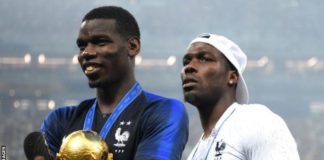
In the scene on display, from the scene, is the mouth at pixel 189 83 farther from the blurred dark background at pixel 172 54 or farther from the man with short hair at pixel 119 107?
the blurred dark background at pixel 172 54

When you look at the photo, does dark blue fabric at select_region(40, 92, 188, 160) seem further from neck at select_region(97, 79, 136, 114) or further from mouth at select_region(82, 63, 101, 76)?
mouth at select_region(82, 63, 101, 76)

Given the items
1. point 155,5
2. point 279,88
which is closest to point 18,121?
point 155,5

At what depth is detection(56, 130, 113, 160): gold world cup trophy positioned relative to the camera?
6.11 ft

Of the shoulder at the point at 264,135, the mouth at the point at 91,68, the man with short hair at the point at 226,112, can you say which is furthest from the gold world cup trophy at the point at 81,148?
the shoulder at the point at 264,135

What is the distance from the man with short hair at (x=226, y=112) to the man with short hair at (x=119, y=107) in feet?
0.43

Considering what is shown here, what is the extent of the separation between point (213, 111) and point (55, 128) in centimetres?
69

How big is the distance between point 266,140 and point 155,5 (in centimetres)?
4113

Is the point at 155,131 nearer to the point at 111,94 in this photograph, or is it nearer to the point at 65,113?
the point at 111,94

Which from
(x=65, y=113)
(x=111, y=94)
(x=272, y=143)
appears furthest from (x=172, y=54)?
(x=272, y=143)

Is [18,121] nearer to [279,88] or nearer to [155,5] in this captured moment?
[155,5]

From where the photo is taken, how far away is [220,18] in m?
42.0

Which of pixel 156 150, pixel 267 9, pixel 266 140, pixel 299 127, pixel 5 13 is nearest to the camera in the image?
pixel 266 140

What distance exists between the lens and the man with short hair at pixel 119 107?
209 cm

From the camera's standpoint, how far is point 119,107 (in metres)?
2.20
